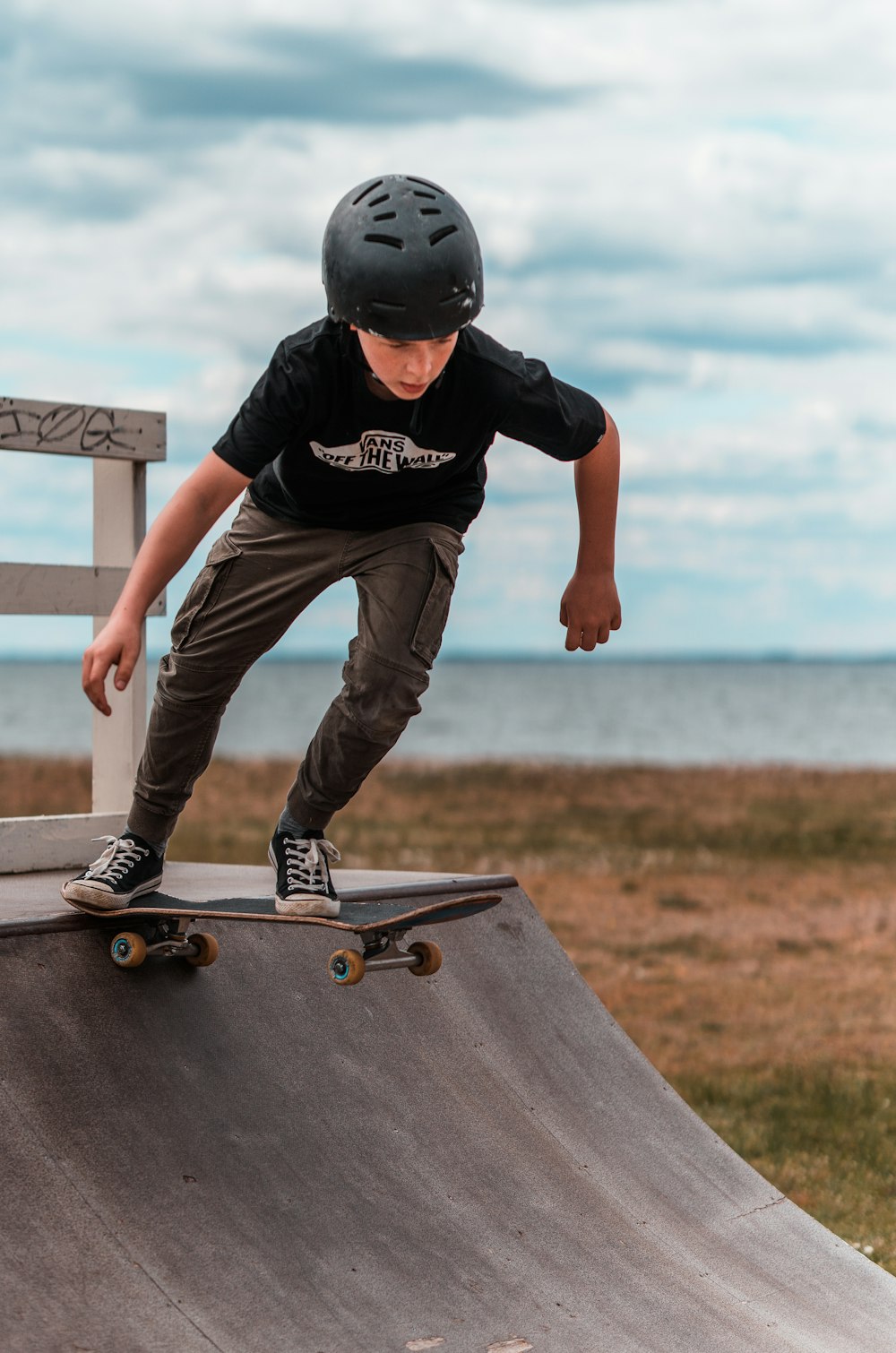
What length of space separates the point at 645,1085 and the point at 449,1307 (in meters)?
1.68

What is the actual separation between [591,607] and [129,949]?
5.46ft

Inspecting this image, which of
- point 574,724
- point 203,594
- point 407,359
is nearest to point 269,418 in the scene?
point 407,359

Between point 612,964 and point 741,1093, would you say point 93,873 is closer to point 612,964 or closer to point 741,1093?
point 741,1093

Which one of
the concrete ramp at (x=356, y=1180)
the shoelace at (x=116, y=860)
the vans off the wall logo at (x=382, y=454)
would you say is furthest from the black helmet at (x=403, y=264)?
the concrete ramp at (x=356, y=1180)

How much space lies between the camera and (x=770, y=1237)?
4715 millimetres

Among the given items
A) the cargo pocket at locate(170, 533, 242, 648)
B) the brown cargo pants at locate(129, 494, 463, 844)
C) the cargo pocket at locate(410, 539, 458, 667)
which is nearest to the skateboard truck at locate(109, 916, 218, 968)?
the brown cargo pants at locate(129, 494, 463, 844)

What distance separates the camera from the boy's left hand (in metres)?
4.52

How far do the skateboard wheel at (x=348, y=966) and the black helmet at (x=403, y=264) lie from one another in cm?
159

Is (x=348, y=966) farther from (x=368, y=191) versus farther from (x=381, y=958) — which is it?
(x=368, y=191)

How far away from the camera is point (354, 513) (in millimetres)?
4262

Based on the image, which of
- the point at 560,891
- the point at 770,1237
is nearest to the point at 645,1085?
the point at 770,1237

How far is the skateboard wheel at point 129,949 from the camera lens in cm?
412

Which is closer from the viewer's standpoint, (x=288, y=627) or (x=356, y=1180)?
(x=356, y=1180)

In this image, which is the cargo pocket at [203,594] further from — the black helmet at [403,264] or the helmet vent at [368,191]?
the helmet vent at [368,191]
